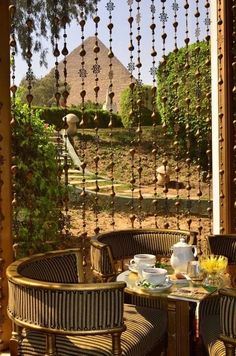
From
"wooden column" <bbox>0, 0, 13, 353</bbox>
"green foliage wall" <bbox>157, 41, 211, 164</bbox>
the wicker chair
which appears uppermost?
"green foliage wall" <bbox>157, 41, 211, 164</bbox>

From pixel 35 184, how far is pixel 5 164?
1.36m

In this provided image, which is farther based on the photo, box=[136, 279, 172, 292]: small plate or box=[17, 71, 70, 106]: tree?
box=[17, 71, 70, 106]: tree

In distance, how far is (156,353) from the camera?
A: 2527 mm

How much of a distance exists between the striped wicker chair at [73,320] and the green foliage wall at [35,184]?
1.79m

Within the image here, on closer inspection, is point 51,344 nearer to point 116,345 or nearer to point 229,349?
point 116,345

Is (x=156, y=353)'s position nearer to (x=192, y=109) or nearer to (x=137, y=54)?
(x=137, y=54)

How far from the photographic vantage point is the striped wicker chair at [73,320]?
205 centimetres

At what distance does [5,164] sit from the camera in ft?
9.43

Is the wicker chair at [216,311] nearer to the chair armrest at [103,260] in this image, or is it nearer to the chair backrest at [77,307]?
the chair backrest at [77,307]

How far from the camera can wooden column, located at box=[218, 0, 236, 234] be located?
3.85m

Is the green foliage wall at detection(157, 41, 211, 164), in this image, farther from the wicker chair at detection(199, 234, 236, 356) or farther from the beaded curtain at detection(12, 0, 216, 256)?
the wicker chair at detection(199, 234, 236, 356)

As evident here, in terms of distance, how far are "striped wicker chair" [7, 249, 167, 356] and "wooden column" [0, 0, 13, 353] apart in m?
0.50

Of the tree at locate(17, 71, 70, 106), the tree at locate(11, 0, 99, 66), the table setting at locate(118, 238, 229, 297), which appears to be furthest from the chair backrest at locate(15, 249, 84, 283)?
the tree at locate(17, 71, 70, 106)

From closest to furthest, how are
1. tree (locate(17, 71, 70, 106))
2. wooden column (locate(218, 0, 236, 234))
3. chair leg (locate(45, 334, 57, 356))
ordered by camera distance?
chair leg (locate(45, 334, 57, 356)) < wooden column (locate(218, 0, 236, 234)) < tree (locate(17, 71, 70, 106))
